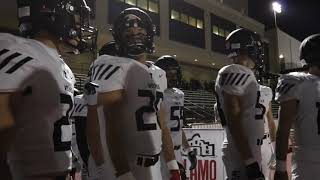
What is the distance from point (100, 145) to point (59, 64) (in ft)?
3.53

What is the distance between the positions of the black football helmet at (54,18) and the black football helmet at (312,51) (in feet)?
5.52

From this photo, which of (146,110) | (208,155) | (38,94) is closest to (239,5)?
(208,155)

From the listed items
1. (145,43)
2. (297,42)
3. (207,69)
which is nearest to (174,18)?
(207,69)

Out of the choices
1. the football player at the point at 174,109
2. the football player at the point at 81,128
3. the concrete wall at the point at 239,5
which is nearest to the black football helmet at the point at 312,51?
the football player at the point at 174,109

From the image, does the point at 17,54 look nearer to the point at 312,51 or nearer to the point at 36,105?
the point at 36,105

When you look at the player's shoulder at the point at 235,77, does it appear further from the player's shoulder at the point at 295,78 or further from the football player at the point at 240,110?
the player's shoulder at the point at 295,78

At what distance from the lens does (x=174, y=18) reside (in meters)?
25.2

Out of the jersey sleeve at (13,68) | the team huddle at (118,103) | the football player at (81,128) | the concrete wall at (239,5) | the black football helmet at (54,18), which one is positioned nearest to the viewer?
the jersey sleeve at (13,68)

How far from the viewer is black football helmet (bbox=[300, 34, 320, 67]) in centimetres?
319

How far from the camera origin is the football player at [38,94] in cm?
194

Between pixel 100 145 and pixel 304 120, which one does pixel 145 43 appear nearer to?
pixel 100 145

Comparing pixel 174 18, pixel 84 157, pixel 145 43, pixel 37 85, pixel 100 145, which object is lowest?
pixel 84 157

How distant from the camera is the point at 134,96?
9.85 ft

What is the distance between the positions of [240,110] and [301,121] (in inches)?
27.8
